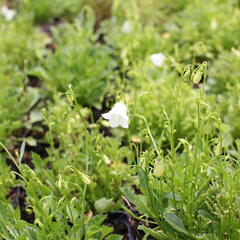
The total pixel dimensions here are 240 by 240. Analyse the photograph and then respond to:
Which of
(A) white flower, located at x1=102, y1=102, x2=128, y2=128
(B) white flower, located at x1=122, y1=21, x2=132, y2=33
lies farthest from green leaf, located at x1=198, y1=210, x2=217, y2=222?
(B) white flower, located at x1=122, y1=21, x2=132, y2=33

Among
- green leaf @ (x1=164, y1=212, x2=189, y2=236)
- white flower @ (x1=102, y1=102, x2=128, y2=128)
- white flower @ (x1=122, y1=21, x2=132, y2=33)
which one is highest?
white flower @ (x1=102, y1=102, x2=128, y2=128)

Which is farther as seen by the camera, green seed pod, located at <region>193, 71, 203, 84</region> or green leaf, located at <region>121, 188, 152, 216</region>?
green leaf, located at <region>121, 188, 152, 216</region>

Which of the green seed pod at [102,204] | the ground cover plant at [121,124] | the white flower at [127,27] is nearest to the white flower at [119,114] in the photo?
the ground cover plant at [121,124]

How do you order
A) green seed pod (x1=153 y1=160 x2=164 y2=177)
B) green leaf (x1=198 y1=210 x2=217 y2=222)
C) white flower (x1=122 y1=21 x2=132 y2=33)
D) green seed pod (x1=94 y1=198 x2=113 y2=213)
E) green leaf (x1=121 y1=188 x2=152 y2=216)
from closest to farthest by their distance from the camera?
green seed pod (x1=153 y1=160 x2=164 y2=177), green leaf (x1=198 y1=210 x2=217 y2=222), green leaf (x1=121 y1=188 x2=152 y2=216), green seed pod (x1=94 y1=198 x2=113 y2=213), white flower (x1=122 y1=21 x2=132 y2=33)

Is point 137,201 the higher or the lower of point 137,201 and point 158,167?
the lower

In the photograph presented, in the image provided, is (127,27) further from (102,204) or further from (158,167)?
(158,167)

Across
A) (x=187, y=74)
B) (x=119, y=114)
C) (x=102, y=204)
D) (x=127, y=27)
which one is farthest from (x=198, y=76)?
(x=127, y=27)

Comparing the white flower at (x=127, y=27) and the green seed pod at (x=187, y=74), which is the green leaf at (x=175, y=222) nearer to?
the green seed pod at (x=187, y=74)

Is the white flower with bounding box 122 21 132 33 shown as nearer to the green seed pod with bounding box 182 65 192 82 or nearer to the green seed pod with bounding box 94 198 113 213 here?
the green seed pod with bounding box 94 198 113 213
